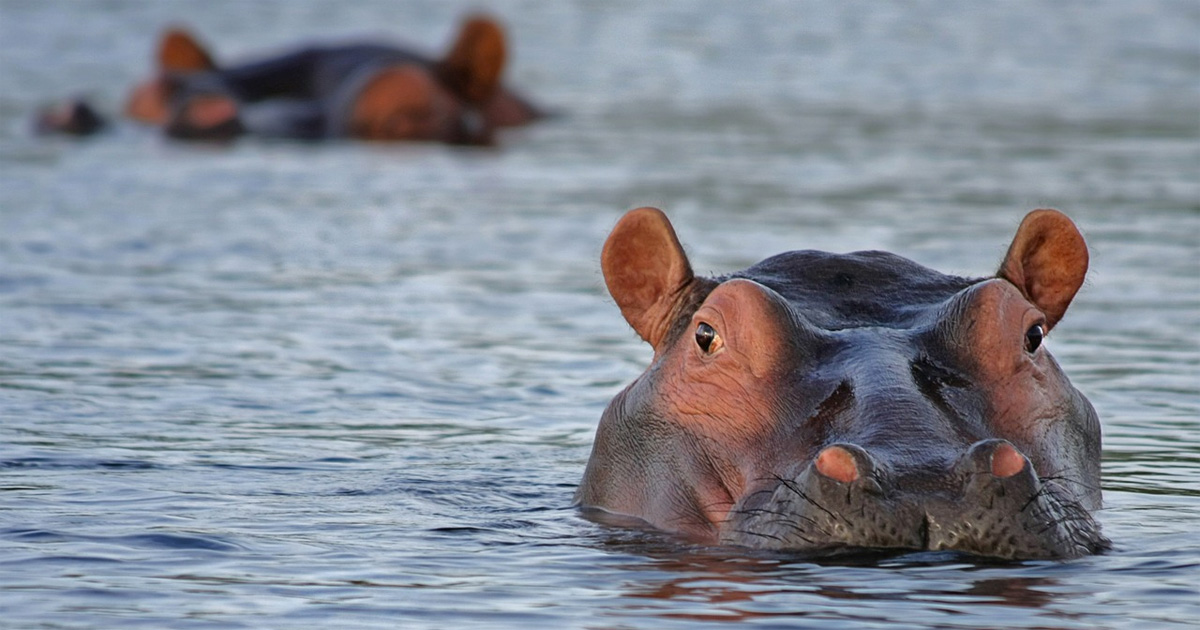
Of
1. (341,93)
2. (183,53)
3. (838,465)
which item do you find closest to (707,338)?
(838,465)

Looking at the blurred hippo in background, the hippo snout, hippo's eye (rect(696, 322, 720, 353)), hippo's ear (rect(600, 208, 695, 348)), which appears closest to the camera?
the hippo snout

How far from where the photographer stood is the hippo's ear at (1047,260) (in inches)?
297

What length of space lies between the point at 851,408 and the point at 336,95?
1584 centimetres

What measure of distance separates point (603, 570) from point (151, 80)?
1769 centimetres

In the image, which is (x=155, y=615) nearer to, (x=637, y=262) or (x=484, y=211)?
(x=637, y=262)

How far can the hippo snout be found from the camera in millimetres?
6078

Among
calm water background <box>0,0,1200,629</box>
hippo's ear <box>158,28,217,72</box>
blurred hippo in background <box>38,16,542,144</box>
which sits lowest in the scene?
calm water background <box>0,0,1200,629</box>

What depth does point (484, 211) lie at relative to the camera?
645 inches

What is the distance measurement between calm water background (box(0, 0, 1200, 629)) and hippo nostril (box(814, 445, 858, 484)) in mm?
316

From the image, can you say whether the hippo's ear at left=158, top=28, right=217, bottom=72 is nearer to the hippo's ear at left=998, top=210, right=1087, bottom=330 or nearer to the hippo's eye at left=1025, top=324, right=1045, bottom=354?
the hippo's ear at left=998, top=210, right=1087, bottom=330

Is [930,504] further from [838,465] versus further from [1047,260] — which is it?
[1047,260]

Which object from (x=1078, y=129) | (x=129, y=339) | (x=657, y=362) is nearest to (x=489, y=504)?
(x=657, y=362)

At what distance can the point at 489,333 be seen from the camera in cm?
1175

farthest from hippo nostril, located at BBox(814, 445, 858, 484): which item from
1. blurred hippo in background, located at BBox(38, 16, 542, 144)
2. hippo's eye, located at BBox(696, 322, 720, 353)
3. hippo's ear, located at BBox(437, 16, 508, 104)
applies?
hippo's ear, located at BBox(437, 16, 508, 104)
